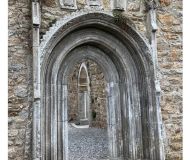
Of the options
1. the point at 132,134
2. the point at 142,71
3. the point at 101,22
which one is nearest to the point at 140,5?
the point at 101,22

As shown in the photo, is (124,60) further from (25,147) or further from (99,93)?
(99,93)

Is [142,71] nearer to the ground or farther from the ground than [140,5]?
nearer to the ground

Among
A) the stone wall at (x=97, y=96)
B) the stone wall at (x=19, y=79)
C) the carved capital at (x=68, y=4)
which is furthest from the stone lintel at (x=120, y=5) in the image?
the stone wall at (x=97, y=96)

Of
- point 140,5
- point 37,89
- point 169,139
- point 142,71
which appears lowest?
point 169,139

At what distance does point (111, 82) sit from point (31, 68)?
1626 mm

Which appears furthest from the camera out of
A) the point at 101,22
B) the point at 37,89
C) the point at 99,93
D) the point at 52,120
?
the point at 99,93

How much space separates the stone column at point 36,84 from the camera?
161 inches

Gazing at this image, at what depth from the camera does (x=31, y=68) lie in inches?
173

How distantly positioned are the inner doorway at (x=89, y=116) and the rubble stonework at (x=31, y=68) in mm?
2019

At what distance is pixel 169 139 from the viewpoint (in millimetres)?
5199

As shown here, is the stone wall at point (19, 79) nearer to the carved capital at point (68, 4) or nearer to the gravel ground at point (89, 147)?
the carved capital at point (68, 4)

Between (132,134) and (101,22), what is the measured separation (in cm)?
208

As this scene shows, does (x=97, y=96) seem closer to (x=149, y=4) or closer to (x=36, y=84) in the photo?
(x=149, y=4)

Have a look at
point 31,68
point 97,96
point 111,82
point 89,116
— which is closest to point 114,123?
point 111,82
